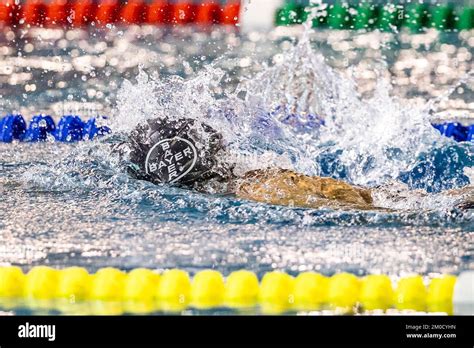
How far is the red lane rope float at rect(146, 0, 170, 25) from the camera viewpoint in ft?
26.9

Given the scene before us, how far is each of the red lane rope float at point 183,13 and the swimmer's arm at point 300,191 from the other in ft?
15.0

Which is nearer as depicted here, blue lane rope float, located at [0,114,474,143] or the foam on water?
the foam on water

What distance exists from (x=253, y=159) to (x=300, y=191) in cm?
55

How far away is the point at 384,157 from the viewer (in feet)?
15.1

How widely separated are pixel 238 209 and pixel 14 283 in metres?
1.02

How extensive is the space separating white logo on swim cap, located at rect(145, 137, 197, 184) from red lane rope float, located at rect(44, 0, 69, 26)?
15.4 feet

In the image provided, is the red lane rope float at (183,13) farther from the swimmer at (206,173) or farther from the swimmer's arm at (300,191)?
the swimmer's arm at (300,191)

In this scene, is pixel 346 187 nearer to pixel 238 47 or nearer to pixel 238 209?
pixel 238 209

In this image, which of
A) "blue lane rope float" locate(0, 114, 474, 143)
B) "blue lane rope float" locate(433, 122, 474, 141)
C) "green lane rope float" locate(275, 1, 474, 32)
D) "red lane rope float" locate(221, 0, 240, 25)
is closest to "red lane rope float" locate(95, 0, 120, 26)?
"red lane rope float" locate(221, 0, 240, 25)

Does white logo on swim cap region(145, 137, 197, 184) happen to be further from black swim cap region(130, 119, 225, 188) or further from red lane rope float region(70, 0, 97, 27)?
red lane rope float region(70, 0, 97, 27)

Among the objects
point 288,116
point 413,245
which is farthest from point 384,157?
point 413,245

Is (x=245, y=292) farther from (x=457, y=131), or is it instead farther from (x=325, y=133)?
(x=457, y=131)

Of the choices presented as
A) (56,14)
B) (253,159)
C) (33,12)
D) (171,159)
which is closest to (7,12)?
(33,12)
